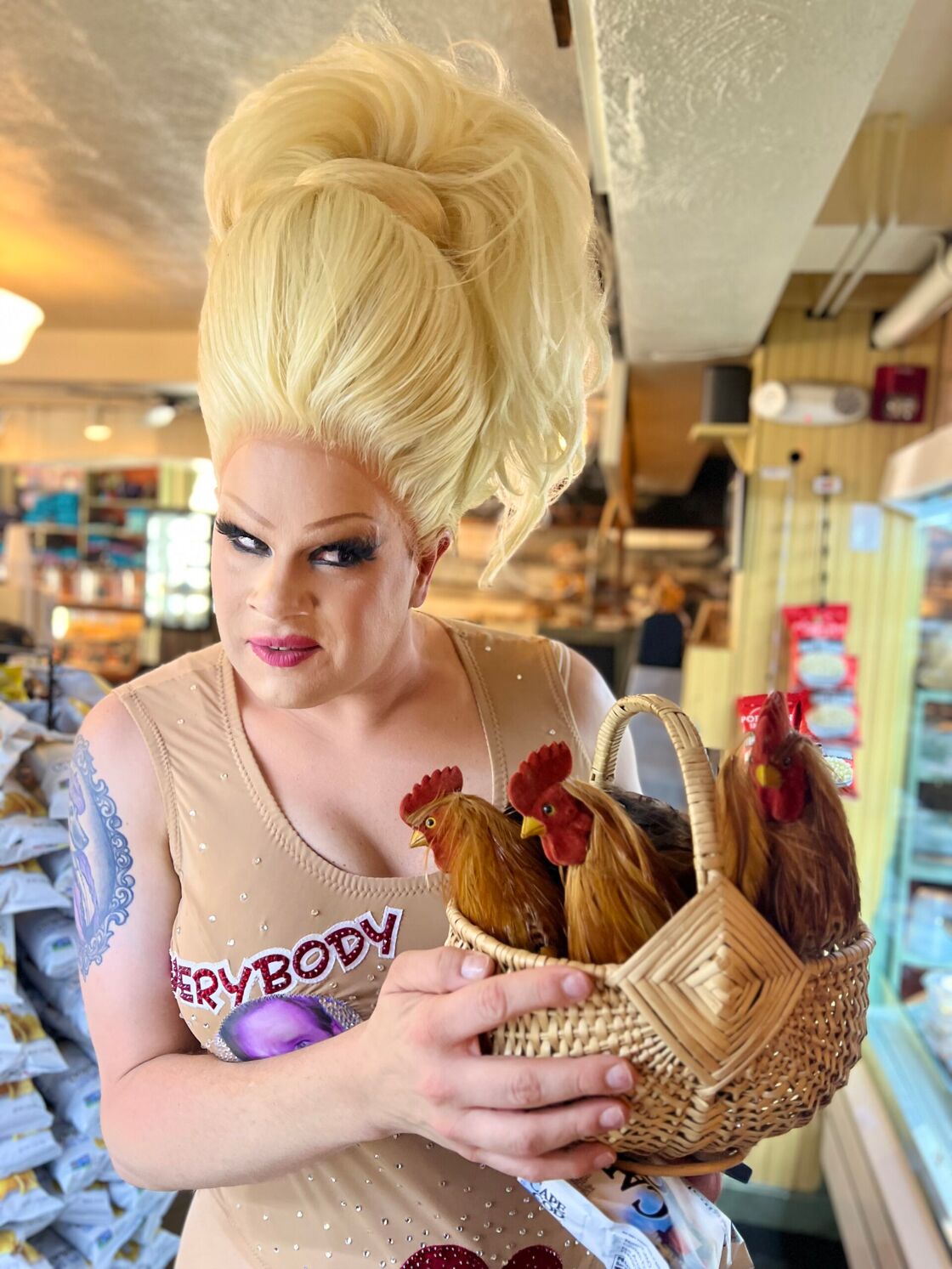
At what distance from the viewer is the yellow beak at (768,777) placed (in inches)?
22.1

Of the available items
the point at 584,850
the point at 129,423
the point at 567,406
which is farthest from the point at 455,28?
the point at 129,423

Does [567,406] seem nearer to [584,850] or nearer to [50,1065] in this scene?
[584,850]

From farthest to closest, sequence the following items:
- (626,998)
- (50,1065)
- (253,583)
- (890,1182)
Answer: (890,1182) → (50,1065) → (253,583) → (626,998)

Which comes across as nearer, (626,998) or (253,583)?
(626,998)

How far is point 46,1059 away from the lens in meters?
1.62

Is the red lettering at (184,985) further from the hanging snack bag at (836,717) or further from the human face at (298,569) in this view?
the hanging snack bag at (836,717)

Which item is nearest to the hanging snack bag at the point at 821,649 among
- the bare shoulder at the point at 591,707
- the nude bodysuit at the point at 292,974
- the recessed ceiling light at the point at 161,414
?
the bare shoulder at the point at 591,707

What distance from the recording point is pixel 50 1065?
1.63 metres

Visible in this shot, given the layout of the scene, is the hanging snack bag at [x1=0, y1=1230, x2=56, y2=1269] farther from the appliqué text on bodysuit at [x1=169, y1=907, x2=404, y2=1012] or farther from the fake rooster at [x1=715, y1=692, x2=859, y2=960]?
the fake rooster at [x1=715, y1=692, x2=859, y2=960]

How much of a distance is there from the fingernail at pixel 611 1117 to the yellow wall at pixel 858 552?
311 cm

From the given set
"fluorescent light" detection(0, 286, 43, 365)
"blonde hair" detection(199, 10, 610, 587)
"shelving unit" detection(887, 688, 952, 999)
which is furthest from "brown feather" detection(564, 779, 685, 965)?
"fluorescent light" detection(0, 286, 43, 365)

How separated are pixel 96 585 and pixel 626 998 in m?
9.25

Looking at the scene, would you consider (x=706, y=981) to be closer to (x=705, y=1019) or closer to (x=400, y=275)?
(x=705, y=1019)

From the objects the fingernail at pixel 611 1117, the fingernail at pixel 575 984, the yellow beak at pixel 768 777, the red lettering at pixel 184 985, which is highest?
the yellow beak at pixel 768 777
